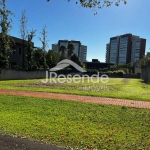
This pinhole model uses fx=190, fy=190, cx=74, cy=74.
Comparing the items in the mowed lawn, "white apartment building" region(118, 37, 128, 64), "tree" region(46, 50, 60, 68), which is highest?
"white apartment building" region(118, 37, 128, 64)

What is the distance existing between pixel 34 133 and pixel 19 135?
40 cm

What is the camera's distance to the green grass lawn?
4.72 m

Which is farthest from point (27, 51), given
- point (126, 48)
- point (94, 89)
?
point (126, 48)

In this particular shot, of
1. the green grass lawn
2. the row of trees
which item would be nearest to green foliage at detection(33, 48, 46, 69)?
the row of trees

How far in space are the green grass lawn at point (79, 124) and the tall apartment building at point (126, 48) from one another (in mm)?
86667

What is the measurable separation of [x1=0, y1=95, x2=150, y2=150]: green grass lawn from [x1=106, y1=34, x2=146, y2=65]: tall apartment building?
86667 mm

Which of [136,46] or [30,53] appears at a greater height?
[136,46]

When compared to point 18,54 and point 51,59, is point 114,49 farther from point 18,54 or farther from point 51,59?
point 18,54

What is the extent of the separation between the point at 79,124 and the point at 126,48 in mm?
89805

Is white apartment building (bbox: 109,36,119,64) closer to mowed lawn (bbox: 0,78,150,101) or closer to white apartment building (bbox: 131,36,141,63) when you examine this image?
white apartment building (bbox: 131,36,141,63)

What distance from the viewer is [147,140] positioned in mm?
4895

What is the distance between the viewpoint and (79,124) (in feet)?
20.1

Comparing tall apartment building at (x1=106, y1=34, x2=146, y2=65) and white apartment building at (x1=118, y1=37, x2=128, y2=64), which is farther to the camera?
white apartment building at (x1=118, y1=37, x2=128, y2=64)

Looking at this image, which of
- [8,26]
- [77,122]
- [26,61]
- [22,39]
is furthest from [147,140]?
[22,39]
